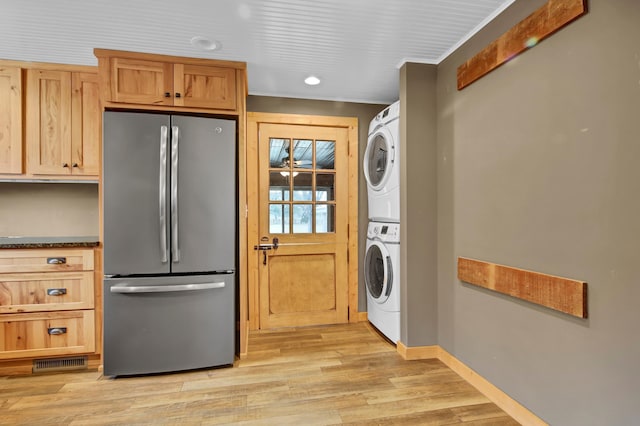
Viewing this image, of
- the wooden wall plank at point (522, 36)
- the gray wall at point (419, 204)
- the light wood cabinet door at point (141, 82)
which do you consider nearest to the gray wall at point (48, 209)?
the light wood cabinet door at point (141, 82)

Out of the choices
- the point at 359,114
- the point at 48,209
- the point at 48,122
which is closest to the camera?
the point at 48,122

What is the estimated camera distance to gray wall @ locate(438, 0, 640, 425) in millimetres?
1279

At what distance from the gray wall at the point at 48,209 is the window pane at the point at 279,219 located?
5.28 ft

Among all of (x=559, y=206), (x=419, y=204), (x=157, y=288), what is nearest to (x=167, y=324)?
(x=157, y=288)

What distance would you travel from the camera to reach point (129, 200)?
7.38 ft

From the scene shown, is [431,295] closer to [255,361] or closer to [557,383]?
[557,383]

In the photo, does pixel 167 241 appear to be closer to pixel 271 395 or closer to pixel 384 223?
pixel 271 395

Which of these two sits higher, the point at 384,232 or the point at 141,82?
the point at 141,82

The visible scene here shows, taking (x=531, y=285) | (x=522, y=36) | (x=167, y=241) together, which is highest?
(x=522, y=36)

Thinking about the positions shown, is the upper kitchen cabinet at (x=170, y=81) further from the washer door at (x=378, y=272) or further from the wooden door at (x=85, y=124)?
the washer door at (x=378, y=272)

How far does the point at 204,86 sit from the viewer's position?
8.02 ft

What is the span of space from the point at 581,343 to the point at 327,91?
9.06 feet

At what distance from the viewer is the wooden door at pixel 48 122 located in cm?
249

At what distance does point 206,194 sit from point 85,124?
48.4 inches
